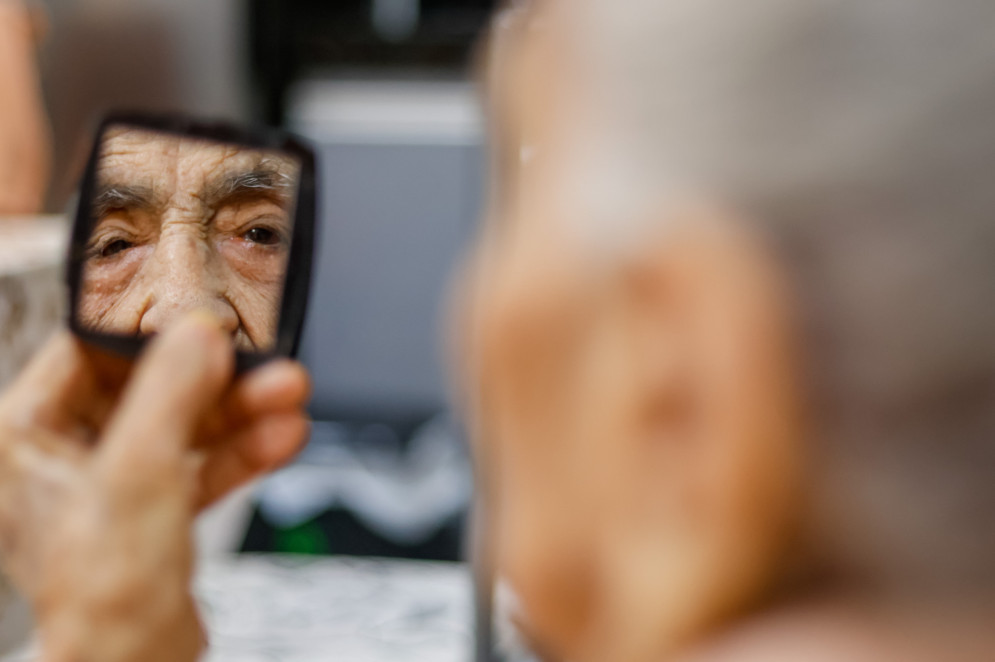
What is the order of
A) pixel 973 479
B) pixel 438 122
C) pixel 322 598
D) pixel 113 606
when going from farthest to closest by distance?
pixel 438 122 < pixel 322 598 < pixel 113 606 < pixel 973 479

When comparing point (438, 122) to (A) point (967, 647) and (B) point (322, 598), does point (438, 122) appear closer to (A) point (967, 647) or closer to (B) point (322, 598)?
(B) point (322, 598)

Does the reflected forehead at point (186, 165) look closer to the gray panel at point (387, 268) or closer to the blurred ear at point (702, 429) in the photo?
the blurred ear at point (702, 429)

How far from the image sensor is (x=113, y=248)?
40cm

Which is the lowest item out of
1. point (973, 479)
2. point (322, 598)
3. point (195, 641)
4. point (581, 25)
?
point (322, 598)

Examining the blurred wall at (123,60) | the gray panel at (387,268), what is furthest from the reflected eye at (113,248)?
the gray panel at (387,268)

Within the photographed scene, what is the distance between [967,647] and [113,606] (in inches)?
11.4

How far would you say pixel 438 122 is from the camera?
5.09 feet

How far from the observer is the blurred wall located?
1.14 m

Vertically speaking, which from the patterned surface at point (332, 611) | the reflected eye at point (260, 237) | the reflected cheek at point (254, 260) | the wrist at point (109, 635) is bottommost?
the patterned surface at point (332, 611)

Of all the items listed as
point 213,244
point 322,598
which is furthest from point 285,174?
point 322,598

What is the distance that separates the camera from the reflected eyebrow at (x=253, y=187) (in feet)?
1.33

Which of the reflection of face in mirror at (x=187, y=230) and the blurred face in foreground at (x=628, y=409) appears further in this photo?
the reflection of face in mirror at (x=187, y=230)

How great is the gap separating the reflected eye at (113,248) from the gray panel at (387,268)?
1110mm

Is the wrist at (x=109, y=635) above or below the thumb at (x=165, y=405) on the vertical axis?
below
